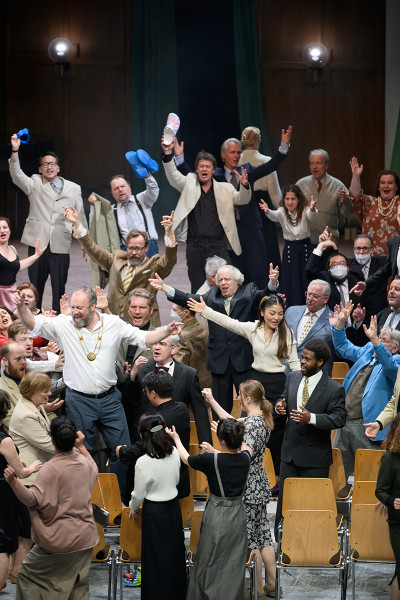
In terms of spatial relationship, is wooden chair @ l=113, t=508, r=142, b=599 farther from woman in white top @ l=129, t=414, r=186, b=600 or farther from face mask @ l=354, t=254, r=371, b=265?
face mask @ l=354, t=254, r=371, b=265

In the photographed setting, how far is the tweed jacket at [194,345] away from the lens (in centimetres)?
698

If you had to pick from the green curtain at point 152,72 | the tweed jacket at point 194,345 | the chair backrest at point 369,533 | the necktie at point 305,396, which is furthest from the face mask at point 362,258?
the green curtain at point 152,72

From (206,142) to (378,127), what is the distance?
2.22 m

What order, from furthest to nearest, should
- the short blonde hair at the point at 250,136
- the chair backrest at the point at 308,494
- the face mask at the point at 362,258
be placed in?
the short blonde hair at the point at 250,136, the face mask at the point at 362,258, the chair backrest at the point at 308,494

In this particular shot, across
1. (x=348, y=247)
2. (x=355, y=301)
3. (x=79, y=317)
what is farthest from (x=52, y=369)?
(x=348, y=247)

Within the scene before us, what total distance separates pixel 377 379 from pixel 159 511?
5.90 feet

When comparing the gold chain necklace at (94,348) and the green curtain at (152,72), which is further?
the green curtain at (152,72)

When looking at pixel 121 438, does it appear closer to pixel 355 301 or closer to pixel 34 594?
pixel 34 594

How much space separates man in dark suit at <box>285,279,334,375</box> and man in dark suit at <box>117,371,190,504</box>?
1678 mm

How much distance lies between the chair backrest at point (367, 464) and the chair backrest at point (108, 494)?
130 cm

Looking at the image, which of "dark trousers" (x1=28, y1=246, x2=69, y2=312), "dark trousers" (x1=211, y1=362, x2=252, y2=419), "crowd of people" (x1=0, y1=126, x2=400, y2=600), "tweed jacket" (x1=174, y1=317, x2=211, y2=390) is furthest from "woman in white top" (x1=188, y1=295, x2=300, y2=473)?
"dark trousers" (x1=28, y1=246, x2=69, y2=312)

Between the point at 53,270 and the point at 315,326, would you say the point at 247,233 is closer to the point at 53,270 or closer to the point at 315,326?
the point at 53,270

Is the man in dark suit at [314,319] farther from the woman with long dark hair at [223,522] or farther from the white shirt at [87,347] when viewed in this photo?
the woman with long dark hair at [223,522]

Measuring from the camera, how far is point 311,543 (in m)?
5.01
